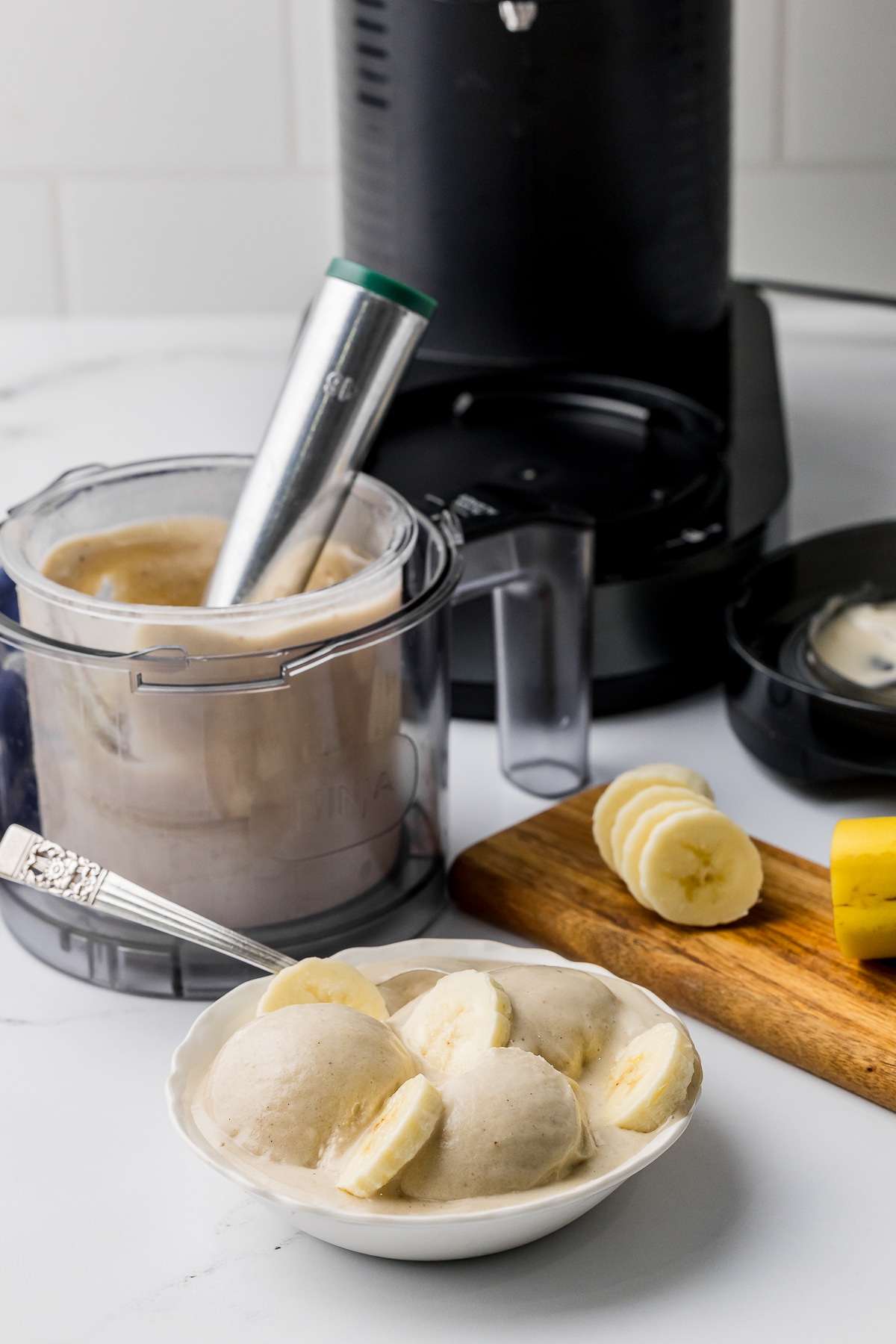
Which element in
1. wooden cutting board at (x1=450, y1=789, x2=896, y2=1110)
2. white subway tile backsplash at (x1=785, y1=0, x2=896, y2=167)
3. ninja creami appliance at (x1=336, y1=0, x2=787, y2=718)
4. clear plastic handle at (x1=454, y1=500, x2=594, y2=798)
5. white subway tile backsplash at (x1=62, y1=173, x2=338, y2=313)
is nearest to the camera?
wooden cutting board at (x1=450, y1=789, x2=896, y2=1110)

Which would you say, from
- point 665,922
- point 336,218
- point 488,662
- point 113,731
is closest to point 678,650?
point 488,662

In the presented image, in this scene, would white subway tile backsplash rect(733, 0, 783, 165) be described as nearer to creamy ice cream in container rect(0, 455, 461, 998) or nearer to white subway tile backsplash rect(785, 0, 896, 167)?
white subway tile backsplash rect(785, 0, 896, 167)

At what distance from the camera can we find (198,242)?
125 cm

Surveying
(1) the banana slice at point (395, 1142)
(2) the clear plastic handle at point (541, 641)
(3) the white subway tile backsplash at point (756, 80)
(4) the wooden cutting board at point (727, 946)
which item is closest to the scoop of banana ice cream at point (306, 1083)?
(1) the banana slice at point (395, 1142)

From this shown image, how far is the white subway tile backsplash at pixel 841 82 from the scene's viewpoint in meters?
1.08

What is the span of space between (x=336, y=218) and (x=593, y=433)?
0.50m

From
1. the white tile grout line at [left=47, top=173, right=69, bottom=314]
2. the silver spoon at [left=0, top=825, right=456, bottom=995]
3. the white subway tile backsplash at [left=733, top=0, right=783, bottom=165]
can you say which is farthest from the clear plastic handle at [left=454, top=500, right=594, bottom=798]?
the white tile grout line at [left=47, top=173, right=69, bottom=314]

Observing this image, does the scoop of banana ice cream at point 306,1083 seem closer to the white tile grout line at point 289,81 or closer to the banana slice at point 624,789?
the banana slice at point 624,789

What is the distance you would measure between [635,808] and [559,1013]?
0.13 m

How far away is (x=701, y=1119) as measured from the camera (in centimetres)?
48

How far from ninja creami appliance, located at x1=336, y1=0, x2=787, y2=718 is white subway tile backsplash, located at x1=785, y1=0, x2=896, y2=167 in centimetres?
26

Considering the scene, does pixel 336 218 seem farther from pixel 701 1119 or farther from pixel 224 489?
pixel 701 1119

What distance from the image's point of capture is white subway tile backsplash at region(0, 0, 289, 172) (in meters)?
1.16

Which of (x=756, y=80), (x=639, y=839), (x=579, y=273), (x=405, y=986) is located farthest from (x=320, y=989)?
(x=756, y=80)
